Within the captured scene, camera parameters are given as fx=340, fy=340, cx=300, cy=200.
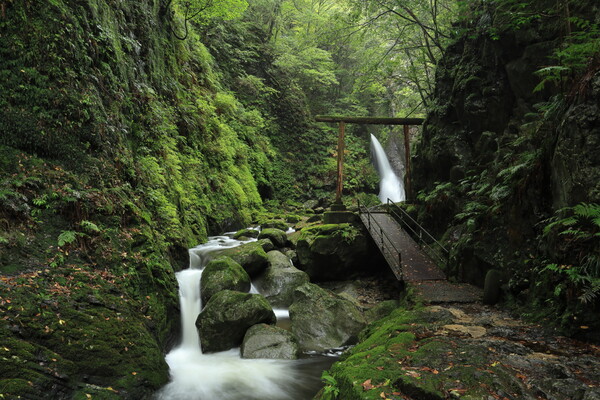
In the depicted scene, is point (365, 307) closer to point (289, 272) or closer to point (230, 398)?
point (289, 272)

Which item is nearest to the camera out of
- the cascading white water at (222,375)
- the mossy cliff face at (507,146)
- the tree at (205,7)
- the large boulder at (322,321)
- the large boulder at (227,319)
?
the mossy cliff face at (507,146)

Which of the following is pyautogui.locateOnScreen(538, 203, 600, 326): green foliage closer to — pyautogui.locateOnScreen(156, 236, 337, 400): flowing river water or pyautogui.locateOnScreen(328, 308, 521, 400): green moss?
pyautogui.locateOnScreen(328, 308, 521, 400): green moss

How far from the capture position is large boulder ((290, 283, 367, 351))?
718 cm

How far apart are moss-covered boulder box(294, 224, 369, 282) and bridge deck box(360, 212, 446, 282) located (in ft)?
2.25

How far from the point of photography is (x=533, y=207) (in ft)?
19.2

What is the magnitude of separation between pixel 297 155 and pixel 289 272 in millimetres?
16560

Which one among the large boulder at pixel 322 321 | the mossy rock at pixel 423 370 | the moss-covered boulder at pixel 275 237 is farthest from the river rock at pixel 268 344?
the moss-covered boulder at pixel 275 237

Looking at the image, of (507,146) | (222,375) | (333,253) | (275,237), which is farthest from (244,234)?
(507,146)

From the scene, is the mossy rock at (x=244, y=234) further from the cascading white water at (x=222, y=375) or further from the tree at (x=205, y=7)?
the tree at (x=205, y=7)

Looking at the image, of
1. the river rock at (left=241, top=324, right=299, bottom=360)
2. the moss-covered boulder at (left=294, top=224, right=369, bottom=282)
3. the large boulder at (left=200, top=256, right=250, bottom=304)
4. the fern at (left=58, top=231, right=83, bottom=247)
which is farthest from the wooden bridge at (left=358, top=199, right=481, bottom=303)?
the fern at (left=58, top=231, right=83, bottom=247)

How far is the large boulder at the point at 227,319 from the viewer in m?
6.66

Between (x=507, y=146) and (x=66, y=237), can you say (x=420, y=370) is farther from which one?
(x=507, y=146)

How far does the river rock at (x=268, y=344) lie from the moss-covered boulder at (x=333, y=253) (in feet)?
14.4

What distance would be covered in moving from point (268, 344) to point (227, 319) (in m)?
0.94
